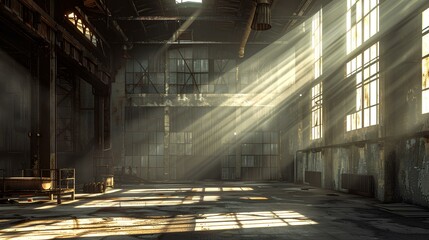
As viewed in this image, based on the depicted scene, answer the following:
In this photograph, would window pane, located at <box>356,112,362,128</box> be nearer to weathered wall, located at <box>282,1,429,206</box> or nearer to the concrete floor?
weathered wall, located at <box>282,1,429,206</box>

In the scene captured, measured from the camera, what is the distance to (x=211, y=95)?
24641mm

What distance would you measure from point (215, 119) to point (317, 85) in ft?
22.7

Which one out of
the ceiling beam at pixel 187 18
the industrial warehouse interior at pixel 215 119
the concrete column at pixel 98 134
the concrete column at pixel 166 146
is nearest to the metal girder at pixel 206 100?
the industrial warehouse interior at pixel 215 119

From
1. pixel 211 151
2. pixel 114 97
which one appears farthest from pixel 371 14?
pixel 114 97

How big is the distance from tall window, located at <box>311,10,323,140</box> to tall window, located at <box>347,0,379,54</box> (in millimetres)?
3494

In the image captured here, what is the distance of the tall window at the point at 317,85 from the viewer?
19625mm

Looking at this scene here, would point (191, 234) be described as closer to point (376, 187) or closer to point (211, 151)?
point (376, 187)

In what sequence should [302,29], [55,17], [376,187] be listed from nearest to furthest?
[376,187] < [55,17] < [302,29]

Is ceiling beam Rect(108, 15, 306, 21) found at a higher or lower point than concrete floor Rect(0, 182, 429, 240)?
higher

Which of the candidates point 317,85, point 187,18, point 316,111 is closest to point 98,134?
point 187,18

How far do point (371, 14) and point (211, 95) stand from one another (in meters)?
12.2

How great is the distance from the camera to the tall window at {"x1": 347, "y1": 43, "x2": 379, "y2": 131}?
529 inches

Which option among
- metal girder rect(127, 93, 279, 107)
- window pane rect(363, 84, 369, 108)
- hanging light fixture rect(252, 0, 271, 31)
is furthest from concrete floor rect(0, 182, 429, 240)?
metal girder rect(127, 93, 279, 107)

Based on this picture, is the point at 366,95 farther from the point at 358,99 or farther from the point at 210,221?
the point at 210,221
